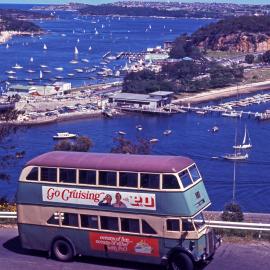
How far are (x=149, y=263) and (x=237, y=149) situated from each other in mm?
9628

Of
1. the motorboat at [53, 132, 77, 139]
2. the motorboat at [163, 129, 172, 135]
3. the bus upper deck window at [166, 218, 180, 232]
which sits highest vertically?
the bus upper deck window at [166, 218, 180, 232]

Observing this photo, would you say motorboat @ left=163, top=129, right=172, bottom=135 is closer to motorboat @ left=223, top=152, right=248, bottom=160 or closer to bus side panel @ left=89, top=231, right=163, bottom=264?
motorboat @ left=223, top=152, right=248, bottom=160

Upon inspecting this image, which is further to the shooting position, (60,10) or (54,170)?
(60,10)

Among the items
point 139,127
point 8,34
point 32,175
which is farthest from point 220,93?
point 8,34

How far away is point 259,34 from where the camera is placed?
90.7 feet

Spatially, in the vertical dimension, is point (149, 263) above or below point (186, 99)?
above

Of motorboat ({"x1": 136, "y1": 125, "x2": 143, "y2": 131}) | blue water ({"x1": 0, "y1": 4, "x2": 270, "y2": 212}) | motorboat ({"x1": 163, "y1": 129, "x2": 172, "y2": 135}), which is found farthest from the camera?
motorboat ({"x1": 136, "y1": 125, "x2": 143, "y2": 131})

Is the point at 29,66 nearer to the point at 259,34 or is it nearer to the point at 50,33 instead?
the point at 259,34

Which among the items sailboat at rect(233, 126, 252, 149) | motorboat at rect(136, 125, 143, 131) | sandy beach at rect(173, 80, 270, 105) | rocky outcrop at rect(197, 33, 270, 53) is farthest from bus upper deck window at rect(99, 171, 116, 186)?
rocky outcrop at rect(197, 33, 270, 53)

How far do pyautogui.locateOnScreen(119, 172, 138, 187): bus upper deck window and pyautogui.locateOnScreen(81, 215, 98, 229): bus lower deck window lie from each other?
14cm

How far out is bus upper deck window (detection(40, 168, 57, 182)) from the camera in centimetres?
212

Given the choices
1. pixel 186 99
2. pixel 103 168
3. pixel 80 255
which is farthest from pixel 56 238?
pixel 186 99

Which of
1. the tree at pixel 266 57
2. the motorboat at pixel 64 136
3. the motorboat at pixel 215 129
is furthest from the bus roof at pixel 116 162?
the tree at pixel 266 57

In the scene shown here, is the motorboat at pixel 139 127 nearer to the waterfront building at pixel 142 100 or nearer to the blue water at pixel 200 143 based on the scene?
the blue water at pixel 200 143
